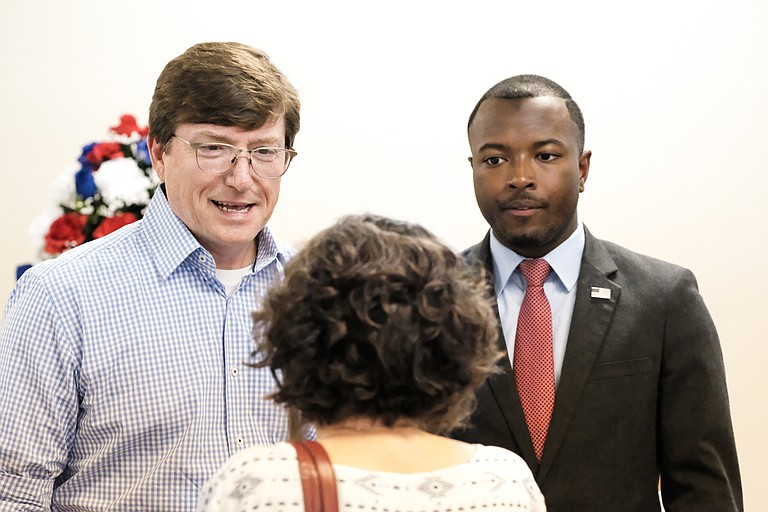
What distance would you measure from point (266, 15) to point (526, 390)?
1835mm

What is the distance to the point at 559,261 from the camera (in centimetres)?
195

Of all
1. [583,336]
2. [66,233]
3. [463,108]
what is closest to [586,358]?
[583,336]

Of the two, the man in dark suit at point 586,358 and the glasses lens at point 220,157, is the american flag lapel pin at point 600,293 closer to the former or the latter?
the man in dark suit at point 586,358

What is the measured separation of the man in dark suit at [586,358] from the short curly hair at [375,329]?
0.60 meters

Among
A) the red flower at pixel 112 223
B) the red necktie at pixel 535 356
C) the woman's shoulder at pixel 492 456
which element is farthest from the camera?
the red flower at pixel 112 223

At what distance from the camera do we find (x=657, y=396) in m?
1.85

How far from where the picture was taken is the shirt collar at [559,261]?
1.94 m

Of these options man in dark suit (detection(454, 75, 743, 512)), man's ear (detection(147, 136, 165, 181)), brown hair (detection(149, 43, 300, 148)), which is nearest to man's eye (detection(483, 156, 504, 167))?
man in dark suit (detection(454, 75, 743, 512))

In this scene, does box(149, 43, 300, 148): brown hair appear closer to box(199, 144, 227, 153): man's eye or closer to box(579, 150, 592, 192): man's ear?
box(199, 144, 227, 153): man's eye

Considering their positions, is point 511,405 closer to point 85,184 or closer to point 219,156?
point 219,156

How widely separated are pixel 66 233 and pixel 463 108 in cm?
141

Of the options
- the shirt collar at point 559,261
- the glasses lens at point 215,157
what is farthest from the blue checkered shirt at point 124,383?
the shirt collar at point 559,261

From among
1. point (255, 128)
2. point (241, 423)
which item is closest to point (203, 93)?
point (255, 128)

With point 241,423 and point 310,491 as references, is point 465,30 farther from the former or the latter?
point 310,491
